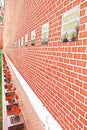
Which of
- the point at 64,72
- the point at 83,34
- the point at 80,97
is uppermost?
the point at 83,34

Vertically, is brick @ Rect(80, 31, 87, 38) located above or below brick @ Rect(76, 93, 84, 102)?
above

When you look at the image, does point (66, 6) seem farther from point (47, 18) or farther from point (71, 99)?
point (71, 99)

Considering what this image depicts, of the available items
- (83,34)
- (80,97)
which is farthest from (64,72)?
(83,34)

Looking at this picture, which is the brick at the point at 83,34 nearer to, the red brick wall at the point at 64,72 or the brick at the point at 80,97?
the red brick wall at the point at 64,72

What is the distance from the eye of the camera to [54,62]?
2303 millimetres

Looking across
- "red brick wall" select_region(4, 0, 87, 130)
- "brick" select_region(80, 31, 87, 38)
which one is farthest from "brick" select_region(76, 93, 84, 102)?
"brick" select_region(80, 31, 87, 38)

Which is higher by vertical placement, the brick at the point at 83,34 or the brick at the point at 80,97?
the brick at the point at 83,34

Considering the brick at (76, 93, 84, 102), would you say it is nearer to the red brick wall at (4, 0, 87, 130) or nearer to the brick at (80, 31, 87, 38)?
the red brick wall at (4, 0, 87, 130)

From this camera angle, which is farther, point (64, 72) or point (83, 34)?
point (64, 72)

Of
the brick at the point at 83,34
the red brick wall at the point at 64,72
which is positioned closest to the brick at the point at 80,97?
the red brick wall at the point at 64,72

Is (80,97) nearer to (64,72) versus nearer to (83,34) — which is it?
(64,72)

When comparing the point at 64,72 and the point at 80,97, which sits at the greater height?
the point at 64,72

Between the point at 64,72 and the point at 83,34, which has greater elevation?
the point at 83,34

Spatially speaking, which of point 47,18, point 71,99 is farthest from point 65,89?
point 47,18
